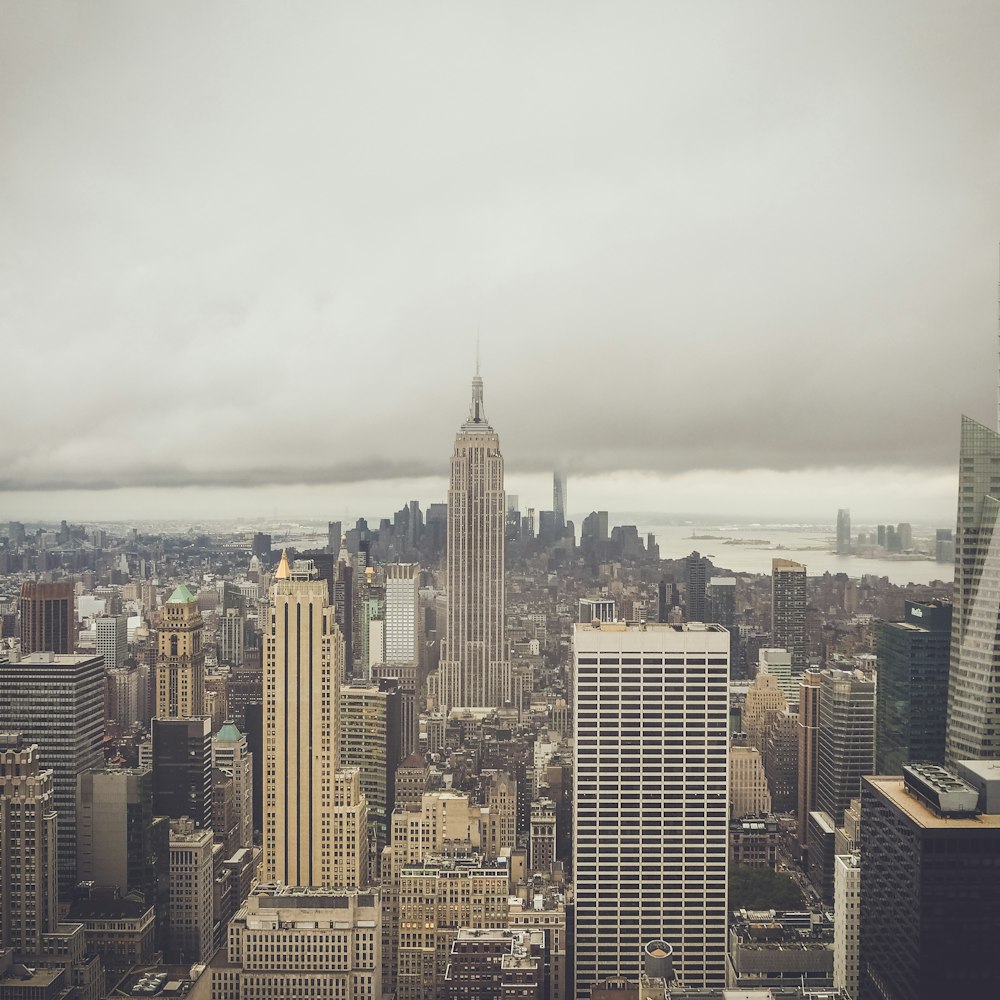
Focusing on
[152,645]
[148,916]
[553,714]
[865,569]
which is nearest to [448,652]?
Result: [553,714]

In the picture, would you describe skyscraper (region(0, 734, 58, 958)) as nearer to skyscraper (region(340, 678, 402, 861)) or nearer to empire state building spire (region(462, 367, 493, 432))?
skyscraper (region(340, 678, 402, 861))

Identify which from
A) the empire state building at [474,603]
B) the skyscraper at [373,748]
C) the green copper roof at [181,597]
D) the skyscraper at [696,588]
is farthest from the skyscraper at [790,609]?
the green copper roof at [181,597]

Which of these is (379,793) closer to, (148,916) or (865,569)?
(148,916)

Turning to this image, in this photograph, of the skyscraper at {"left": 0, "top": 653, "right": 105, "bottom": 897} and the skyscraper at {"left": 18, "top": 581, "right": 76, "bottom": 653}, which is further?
the skyscraper at {"left": 0, "top": 653, "right": 105, "bottom": 897}

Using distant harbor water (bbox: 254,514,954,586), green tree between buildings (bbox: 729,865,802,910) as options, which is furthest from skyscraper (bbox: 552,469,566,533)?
green tree between buildings (bbox: 729,865,802,910)

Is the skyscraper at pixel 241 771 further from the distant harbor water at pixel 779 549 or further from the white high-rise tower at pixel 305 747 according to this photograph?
the distant harbor water at pixel 779 549

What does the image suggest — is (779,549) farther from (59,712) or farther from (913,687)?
(59,712)

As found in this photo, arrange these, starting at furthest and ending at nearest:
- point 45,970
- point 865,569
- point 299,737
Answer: point 299,737 < point 865,569 < point 45,970
